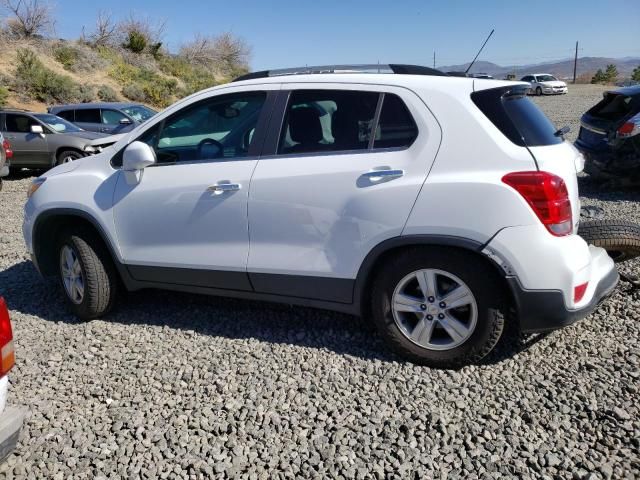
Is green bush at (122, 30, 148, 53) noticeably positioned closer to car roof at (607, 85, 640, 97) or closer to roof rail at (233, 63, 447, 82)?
car roof at (607, 85, 640, 97)

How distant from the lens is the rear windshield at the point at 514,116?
9.69 ft

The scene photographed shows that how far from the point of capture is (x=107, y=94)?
28.0 metres

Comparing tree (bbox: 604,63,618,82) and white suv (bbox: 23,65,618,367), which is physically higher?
white suv (bbox: 23,65,618,367)

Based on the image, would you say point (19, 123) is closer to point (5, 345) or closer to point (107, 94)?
point (5, 345)

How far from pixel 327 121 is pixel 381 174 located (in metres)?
0.57

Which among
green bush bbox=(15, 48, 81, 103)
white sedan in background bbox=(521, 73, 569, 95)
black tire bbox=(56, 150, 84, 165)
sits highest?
green bush bbox=(15, 48, 81, 103)

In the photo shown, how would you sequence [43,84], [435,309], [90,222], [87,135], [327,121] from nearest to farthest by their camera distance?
[435,309] < [327,121] < [90,222] < [87,135] < [43,84]

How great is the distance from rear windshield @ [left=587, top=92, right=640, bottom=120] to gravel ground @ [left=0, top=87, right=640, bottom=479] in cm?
425

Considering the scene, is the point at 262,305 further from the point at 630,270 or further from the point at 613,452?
the point at 630,270

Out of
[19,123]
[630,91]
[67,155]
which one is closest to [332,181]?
[630,91]

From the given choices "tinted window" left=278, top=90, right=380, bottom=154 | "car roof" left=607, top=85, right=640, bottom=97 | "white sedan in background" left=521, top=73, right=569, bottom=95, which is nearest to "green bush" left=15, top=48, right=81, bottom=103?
"car roof" left=607, top=85, right=640, bottom=97

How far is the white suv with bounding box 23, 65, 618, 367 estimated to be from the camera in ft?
9.48

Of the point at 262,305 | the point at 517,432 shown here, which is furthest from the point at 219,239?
the point at 517,432

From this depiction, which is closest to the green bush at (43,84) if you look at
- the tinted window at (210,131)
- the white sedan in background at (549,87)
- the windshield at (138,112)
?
Result: the windshield at (138,112)
